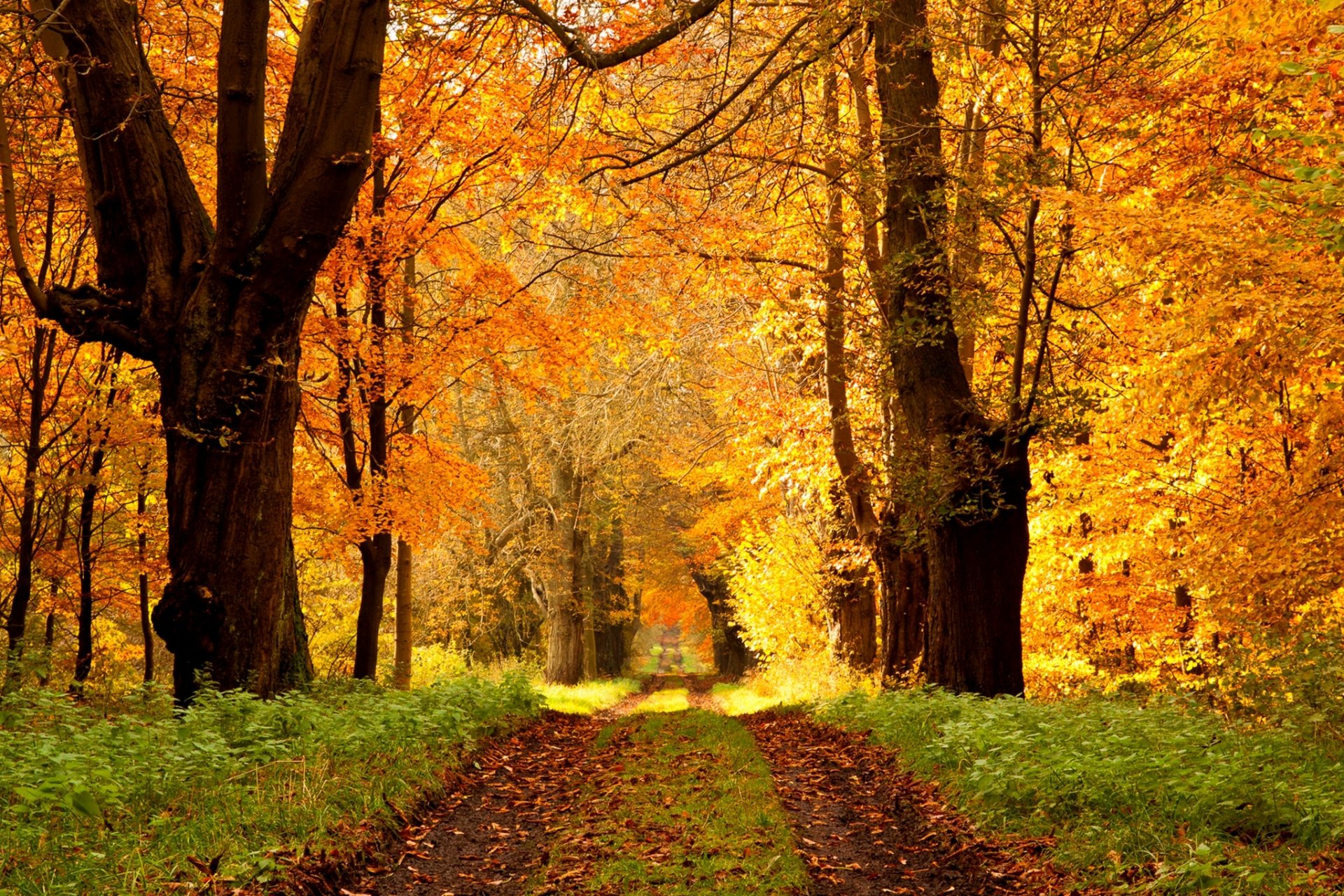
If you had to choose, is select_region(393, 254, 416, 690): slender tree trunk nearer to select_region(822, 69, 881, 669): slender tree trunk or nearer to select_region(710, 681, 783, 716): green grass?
select_region(710, 681, 783, 716): green grass

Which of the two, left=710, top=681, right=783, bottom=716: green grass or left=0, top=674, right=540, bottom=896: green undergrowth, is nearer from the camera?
left=0, top=674, right=540, bottom=896: green undergrowth

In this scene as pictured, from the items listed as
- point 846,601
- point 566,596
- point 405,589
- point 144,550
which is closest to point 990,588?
point 846,601

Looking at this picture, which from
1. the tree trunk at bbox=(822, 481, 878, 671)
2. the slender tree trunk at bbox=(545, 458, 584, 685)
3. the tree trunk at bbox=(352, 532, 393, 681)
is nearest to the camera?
the tree trunk at bbox=(352, 532, 393, 681)

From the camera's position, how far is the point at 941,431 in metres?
10.7

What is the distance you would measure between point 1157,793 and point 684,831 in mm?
2848

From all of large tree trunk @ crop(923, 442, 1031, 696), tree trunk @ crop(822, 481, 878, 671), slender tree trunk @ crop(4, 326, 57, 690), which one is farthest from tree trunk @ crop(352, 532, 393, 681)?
large tree trunk @ crop(923, 442, 1031, 696)

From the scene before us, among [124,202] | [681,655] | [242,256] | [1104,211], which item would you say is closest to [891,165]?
[1104,211]

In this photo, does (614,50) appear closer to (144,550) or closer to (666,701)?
(144,550)

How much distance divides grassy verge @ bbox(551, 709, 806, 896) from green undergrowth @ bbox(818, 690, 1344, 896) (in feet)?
4.72

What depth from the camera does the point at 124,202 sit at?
8148 mm

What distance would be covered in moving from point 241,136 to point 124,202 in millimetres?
1139

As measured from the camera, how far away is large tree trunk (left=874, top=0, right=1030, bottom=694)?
34.2 ft

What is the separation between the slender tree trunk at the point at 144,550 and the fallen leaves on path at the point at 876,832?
9104mm

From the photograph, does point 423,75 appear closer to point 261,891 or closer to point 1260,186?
point 1260,186
